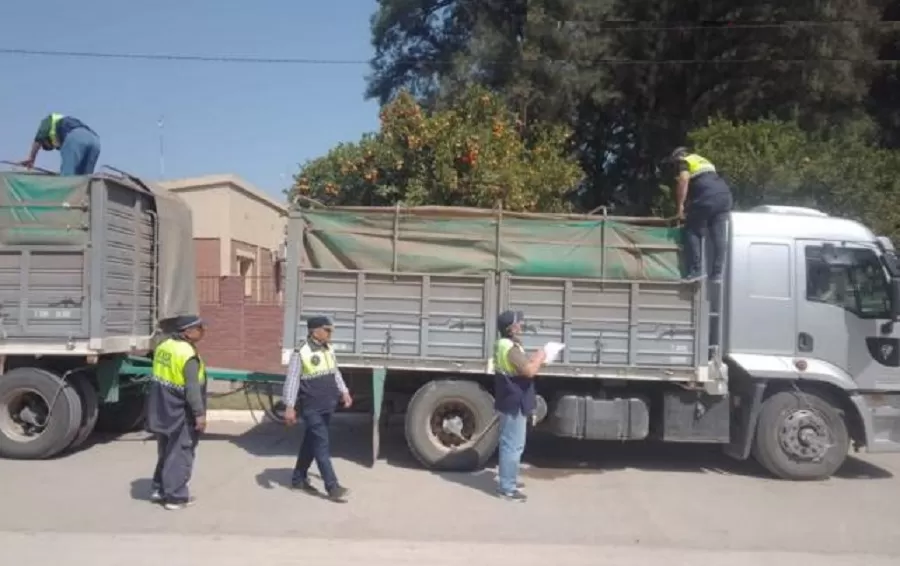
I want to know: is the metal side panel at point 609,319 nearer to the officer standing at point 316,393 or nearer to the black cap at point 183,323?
the officer standing at point 316,393

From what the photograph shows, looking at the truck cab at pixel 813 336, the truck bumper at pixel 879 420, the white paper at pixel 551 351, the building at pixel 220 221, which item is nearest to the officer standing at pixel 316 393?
the white paper at pixel 551 351

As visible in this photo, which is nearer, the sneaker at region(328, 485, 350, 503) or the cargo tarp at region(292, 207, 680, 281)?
the sneaker at region(328, 485, 350, 503)

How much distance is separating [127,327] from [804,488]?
7541mm

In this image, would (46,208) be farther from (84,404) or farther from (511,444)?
(511,444)

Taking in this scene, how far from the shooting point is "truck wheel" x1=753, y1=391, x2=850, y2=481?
10289 mm

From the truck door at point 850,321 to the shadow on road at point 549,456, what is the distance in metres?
1.31

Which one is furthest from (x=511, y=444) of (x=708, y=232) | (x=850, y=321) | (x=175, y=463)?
(x=850, y=321)

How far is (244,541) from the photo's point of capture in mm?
7465

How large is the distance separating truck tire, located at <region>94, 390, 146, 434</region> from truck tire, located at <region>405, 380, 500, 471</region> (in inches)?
158

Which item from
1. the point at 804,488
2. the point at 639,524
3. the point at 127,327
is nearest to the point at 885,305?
the point at 804,488

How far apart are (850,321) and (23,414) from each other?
8854 millimetres

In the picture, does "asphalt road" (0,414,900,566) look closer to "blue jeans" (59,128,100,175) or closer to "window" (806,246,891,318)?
"window" (806,246,891,318)

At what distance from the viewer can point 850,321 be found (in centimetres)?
1035

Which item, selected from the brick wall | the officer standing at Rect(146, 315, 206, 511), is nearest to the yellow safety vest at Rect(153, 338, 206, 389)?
the officer standing at Rect(146, 315, 206, 511)
